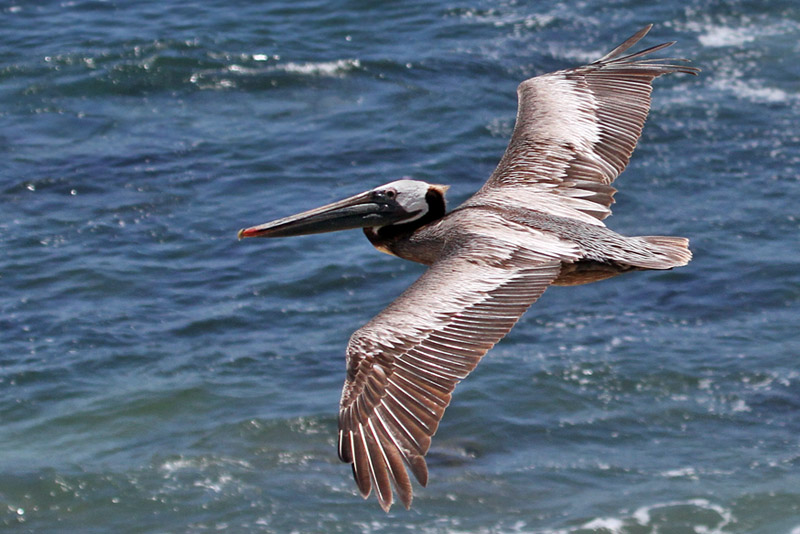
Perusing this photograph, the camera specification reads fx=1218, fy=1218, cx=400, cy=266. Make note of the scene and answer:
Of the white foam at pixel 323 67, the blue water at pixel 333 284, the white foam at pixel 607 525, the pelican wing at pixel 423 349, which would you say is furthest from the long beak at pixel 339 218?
the white foam at pixel 323 67

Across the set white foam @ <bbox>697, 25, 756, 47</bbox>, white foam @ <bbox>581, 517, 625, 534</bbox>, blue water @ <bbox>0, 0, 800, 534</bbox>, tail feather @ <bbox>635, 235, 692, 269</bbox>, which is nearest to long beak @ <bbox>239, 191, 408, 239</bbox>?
tail feather @ <bbox>635, 235, 692, 269</bbox>

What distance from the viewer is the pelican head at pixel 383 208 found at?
830 cm

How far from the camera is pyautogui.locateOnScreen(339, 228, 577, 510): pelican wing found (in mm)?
5824

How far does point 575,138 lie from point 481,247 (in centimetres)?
204

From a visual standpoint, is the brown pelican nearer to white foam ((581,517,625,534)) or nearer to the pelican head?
the pelican head

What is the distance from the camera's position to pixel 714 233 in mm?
13891

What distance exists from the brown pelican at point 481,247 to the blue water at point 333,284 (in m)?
3.06

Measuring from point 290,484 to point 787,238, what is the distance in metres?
6.67

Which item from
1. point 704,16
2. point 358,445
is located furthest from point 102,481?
point 704,16

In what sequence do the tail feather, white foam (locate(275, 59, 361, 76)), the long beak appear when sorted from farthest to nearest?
white foam (locate(275, 59, 361, 76)) < the long beak < the tail feather

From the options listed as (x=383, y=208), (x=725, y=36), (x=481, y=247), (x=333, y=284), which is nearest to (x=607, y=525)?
(x=383, y=208)

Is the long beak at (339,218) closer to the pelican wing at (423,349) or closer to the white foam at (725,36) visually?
the pelican wing at (423,349)

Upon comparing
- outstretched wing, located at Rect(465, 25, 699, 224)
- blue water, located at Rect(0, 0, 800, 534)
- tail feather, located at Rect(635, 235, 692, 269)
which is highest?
outstretched wing, located at Rect(465, 25, 699, 224)

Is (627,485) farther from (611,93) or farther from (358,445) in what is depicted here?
(358,445)
